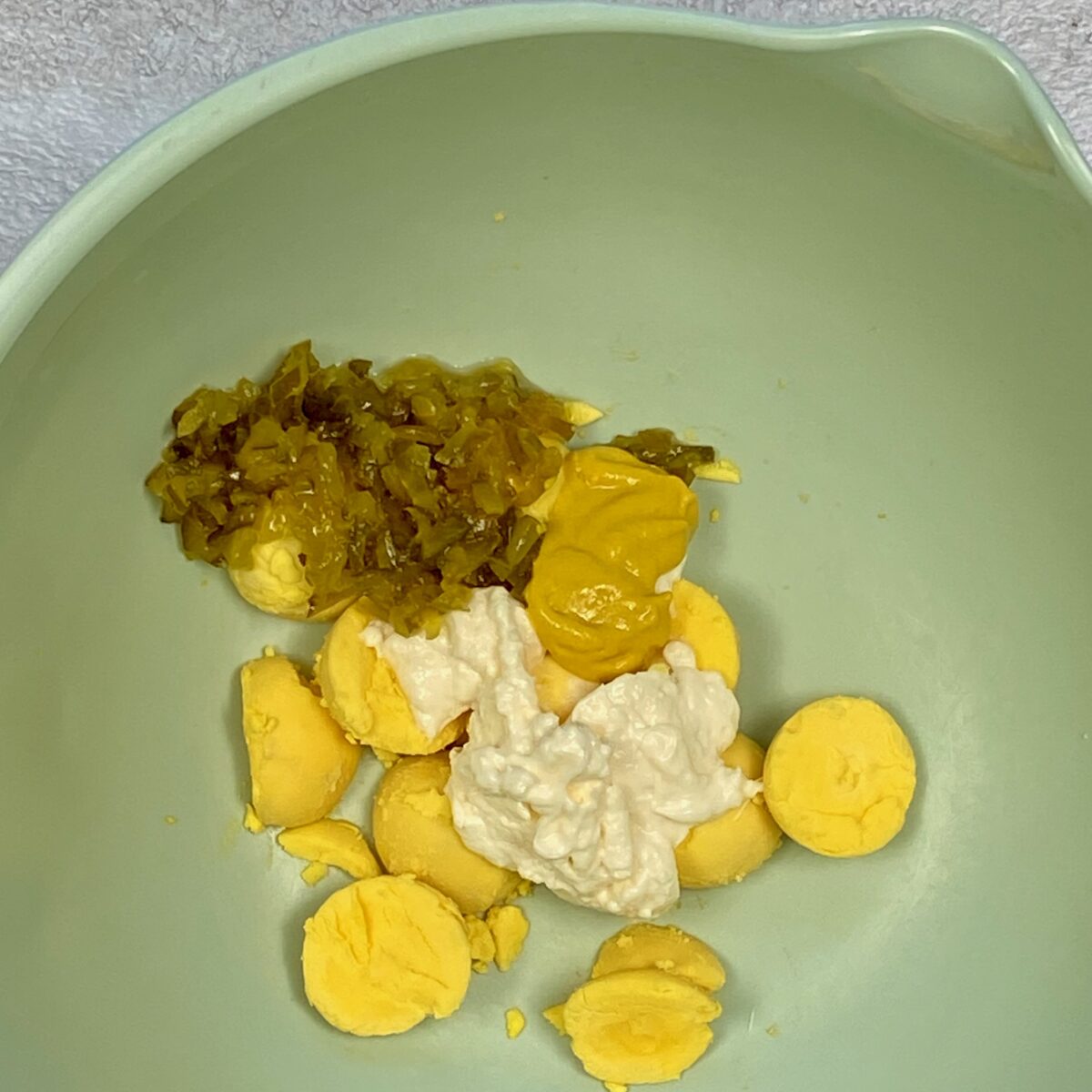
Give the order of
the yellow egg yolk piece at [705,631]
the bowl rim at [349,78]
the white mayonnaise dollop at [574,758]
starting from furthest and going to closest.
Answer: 1. the yellow egg yolk piece at [705,631]
2. the white mayonnaise dollop at [574,758]
3. the bowl rim at [349,78]

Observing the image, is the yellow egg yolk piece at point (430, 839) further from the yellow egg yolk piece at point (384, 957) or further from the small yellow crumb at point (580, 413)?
the small yellow crumb at point (580, 413)

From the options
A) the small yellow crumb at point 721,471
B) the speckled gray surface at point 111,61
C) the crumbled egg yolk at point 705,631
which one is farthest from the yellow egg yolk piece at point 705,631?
the speckled gray surface at point 111,61


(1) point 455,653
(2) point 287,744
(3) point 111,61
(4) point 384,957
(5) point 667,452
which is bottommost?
(4) point 384,957

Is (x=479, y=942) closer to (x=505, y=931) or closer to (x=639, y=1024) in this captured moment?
(x=505, y=931)

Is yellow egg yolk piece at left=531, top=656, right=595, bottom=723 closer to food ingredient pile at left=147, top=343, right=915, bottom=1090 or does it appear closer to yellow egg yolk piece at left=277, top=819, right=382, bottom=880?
food ingredient pile at left=147, top=343, right=915, bottom=1090

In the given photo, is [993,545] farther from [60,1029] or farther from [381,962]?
[60,1029]

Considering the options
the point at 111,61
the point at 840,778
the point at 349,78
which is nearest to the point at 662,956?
the point at 840,778
